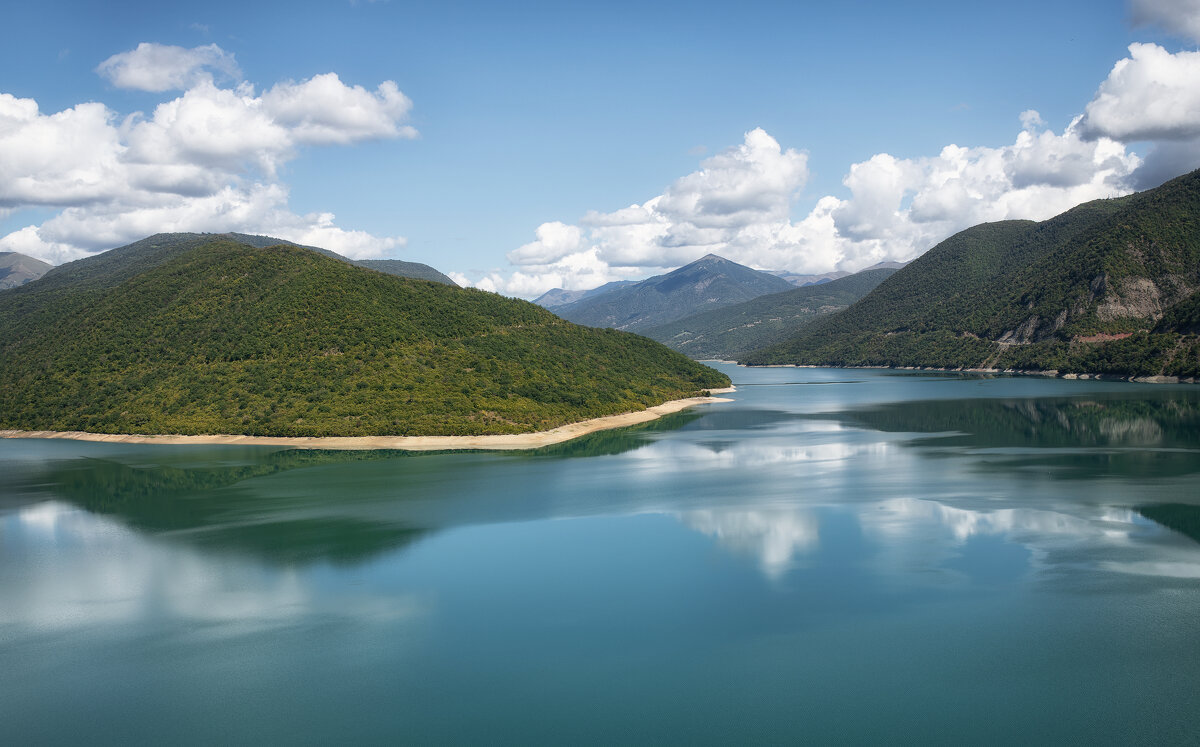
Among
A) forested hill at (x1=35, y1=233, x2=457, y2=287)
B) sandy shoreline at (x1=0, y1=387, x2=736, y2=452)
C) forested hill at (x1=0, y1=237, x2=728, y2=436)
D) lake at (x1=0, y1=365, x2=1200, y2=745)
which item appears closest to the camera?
lake at (x1=0, y1=365, x2=1200, y2=745)

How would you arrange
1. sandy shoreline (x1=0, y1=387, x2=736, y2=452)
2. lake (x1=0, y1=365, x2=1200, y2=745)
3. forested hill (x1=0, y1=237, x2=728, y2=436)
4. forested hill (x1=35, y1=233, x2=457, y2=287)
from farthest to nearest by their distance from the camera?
forested hill (x1=35, y1=233, x2=457, y2=287) → forested hill (x1=0, y1=237, x2=728, y2=436) → sandy shoreline (x1=0, y1=387, x2=736, y2=452) → lake (x1=0, y1=365, x2=1200, y2=745)

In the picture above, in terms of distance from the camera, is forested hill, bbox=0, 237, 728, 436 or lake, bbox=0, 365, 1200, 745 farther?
forested hill, bbox=0, 237, 728, 436

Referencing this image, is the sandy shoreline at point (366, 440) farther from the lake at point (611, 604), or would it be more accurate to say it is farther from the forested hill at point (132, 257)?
the forested hill at point (132, 257)

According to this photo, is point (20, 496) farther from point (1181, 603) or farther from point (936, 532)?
point (1181, 603)

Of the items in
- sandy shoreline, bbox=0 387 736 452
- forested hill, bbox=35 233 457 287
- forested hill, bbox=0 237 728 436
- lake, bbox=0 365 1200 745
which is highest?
forested hill, bbox=35 233 457 287

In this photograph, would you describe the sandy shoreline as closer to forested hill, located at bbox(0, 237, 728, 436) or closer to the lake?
forested hill, located at bbox(0, 237, 728, 436)

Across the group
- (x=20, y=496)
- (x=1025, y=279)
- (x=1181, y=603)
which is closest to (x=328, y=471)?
(x=20, y=496)

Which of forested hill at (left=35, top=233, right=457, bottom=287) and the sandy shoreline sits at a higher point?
forested hill at (left=35, top=233, right=457, bottom=287)

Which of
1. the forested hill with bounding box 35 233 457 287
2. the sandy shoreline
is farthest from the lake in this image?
the forested hill with bounding box 35 233 457 287
